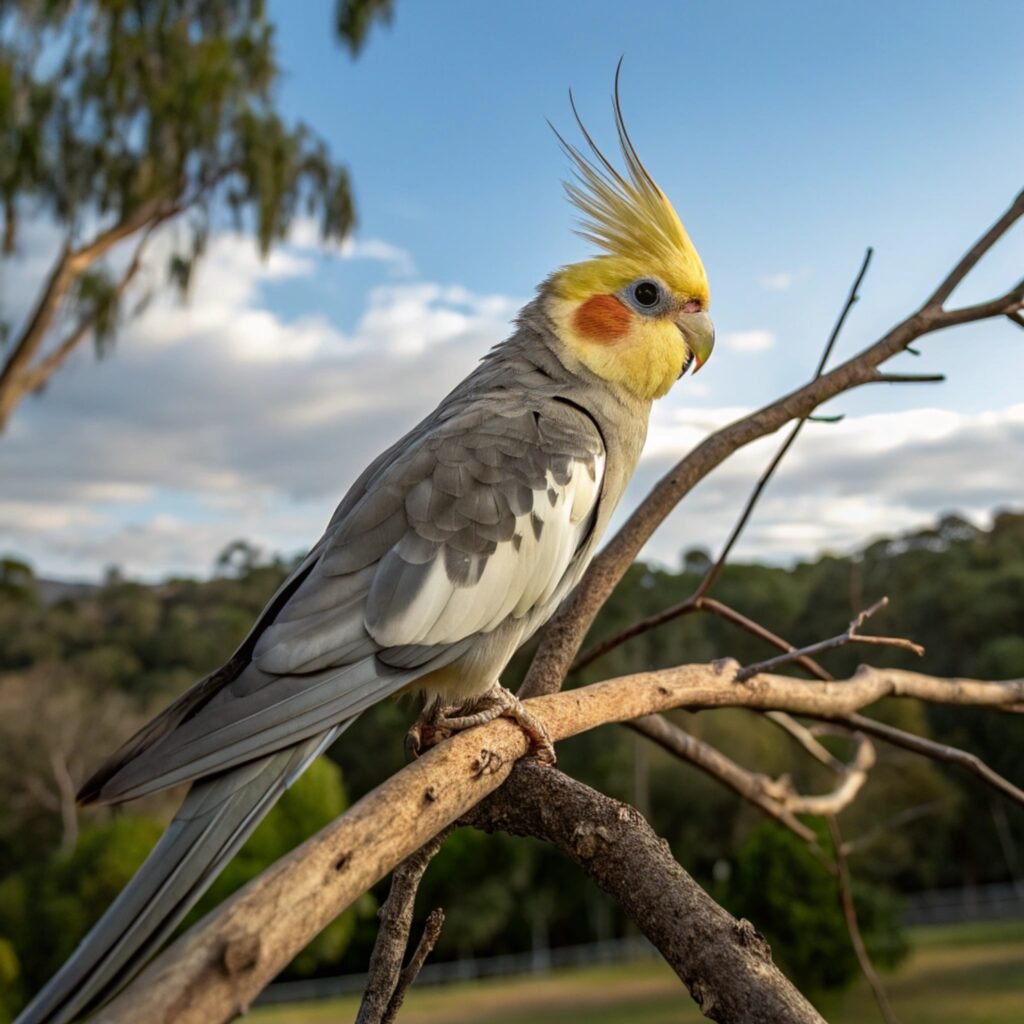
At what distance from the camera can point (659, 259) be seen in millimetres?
2039

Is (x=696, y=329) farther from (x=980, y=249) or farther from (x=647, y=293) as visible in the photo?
(x=980, y=249)

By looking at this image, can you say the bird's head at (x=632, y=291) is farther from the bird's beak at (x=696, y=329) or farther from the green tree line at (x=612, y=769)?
the green tree line at (x=612, y=769)

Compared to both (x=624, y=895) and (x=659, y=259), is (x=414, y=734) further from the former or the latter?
(x=659, y=259)

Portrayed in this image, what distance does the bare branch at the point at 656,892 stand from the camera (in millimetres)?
1159

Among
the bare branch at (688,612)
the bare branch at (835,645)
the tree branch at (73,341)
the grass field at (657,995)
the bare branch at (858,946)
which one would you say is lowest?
the grass field at (657,995)

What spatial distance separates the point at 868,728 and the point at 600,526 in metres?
0.96

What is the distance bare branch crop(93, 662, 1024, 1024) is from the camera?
0.90 metres

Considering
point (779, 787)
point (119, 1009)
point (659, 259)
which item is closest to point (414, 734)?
point (119, 1009)

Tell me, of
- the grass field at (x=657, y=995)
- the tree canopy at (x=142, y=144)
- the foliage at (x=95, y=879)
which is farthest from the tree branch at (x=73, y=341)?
the grass field at (x=657, y=995)

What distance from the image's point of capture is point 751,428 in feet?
7.67

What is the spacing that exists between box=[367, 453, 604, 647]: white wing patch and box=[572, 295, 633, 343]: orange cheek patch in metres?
0.29

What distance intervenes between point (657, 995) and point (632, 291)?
14.2 metres

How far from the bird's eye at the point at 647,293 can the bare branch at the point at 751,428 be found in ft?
1.48

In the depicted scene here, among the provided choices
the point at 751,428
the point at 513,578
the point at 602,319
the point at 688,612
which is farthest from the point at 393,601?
the point at 751,428
